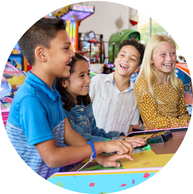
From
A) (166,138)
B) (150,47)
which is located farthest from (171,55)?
(166,138)

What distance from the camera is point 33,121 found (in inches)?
19.1

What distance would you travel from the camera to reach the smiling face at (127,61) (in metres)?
1.05

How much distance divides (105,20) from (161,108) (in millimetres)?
2662

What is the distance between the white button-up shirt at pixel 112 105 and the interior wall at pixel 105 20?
7.62ft

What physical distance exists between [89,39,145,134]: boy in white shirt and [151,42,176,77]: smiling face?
102mm

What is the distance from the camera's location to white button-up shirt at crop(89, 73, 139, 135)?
1125 mm

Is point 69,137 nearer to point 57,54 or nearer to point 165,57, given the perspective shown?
point 57,54

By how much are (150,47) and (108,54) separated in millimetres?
2367

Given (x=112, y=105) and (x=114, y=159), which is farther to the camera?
(x=112, y=105)

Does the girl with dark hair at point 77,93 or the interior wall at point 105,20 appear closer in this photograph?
the girl with dark hair at point 77,93

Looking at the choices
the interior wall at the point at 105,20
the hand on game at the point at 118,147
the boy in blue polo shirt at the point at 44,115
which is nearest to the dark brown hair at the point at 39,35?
the boy in blue polo shirt at the point at 44,115

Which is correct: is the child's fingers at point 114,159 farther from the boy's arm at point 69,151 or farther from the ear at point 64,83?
the ear at point 64,83

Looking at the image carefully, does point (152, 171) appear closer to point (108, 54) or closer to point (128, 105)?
point (128, 105)

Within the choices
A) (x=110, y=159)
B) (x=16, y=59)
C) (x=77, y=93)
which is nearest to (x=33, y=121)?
(x=110, y=159)
